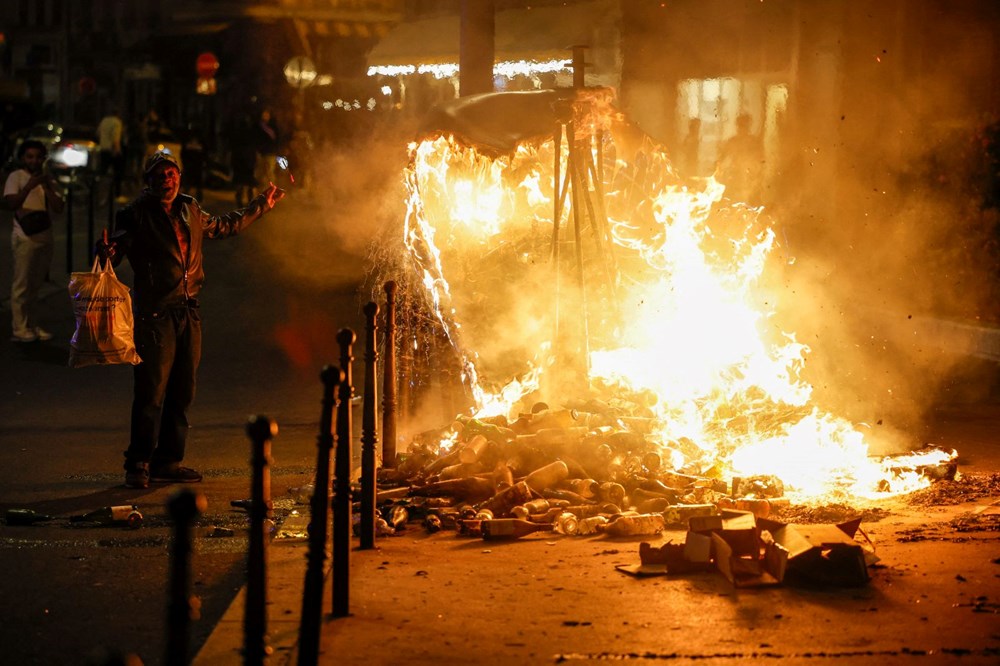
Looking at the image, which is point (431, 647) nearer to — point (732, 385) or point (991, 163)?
point (732, 385)

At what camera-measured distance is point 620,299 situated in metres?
9.05

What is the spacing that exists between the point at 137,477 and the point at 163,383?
0.58 metres

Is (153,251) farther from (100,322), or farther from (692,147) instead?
(692,147)

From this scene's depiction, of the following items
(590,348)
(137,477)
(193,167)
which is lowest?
(137,477)

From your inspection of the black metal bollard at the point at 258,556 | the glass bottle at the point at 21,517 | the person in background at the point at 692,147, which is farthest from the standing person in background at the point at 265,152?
the black metal bollard at the point at 258,556

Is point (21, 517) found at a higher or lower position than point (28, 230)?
lower

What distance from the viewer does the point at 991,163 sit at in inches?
592

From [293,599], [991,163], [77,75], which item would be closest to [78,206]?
[991,163]

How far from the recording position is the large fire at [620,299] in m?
8.12

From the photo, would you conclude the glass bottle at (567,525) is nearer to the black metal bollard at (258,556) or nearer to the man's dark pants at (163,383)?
the man's dark pants at (163,383)

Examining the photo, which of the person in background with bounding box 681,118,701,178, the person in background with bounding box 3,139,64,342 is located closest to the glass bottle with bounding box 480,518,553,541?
the person in background with bounding box 3,139,64,342

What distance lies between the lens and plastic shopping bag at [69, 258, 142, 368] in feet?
24.9

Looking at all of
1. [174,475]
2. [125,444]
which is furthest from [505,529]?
[125,444]

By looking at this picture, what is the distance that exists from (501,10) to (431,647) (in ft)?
70.1
